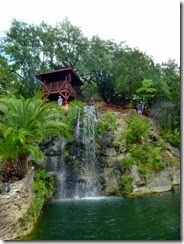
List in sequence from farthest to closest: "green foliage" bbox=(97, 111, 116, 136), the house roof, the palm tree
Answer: the house roof → "green foliage" bbox=(97, 111, 116, 136) → the palm tree

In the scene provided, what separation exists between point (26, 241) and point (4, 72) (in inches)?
489

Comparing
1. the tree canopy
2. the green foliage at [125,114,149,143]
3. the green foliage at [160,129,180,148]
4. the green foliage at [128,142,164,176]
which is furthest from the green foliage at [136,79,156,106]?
the green foliage at [128,142,164,176]

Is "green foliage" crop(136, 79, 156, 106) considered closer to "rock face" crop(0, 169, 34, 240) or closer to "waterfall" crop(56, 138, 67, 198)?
"waterfall" crop(56, 138, 67, 198)

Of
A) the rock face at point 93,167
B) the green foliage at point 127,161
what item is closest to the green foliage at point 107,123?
the rock face at point 93,167

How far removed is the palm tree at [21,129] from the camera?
28.5 feet

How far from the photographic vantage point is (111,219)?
834 centimetres

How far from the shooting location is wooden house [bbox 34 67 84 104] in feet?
59.6

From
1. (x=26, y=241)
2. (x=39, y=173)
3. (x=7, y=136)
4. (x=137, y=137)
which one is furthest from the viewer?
(x=137, y=137)

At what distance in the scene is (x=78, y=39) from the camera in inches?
848

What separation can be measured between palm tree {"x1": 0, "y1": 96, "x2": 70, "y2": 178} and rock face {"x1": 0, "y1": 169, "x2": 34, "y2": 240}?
72 cm

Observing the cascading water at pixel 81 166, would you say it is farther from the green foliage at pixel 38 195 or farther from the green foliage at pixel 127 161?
the green foliage at pixel 127 161

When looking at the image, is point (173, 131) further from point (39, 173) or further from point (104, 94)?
point (39, 173)

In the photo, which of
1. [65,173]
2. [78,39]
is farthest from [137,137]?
[78,39]

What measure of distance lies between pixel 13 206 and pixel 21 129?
7.26 ft
